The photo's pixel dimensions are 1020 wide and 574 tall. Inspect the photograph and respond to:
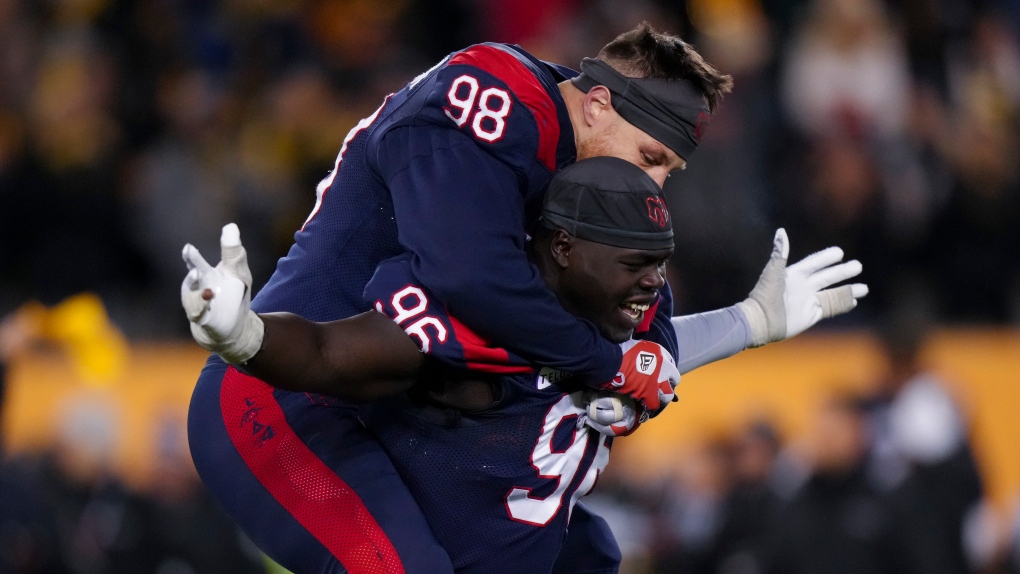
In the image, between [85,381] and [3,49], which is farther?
[3,49]

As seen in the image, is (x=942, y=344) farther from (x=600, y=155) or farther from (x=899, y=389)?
(x=600, y=155)

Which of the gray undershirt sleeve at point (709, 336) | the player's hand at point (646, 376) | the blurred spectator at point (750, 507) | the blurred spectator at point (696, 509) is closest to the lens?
the player's hand at point (646, 376)

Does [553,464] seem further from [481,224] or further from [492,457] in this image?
[481,224]

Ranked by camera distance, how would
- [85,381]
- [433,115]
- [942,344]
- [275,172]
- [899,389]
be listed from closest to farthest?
1. [433,115]
2. [899,389]
3. [942,344]
4. [85,381]
5. [275,172]

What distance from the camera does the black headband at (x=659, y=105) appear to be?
11.9 feet

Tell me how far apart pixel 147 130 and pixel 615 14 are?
2964 millimetres

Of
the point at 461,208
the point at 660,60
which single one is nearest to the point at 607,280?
the point at 461,208

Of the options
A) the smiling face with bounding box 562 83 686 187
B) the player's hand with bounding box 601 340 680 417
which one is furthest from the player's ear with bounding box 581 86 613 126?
the player's hand with bounding box 601 340 680 417

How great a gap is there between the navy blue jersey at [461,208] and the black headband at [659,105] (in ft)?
0.43

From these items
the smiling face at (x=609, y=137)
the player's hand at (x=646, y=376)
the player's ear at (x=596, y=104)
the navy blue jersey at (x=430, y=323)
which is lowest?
the player's hand at (x=646, y=376)

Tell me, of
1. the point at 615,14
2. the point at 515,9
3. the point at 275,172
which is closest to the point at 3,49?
the point at 275,172

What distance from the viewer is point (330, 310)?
11.5 ft

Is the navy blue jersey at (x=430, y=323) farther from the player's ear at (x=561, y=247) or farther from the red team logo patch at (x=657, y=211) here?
the red team logo patch at (x=657, y=211)

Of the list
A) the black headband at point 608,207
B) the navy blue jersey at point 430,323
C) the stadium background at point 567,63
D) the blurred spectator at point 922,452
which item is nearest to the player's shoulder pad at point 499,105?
the black headband at point 608,207
